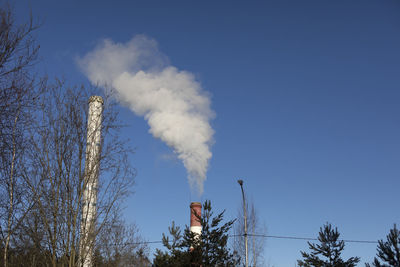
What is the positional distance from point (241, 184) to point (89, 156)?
569 inches

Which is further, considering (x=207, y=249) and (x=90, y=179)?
(x=207, y=249)

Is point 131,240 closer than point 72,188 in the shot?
No

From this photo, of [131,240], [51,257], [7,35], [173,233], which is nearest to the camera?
[7,35]

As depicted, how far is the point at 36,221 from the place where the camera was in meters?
8.34

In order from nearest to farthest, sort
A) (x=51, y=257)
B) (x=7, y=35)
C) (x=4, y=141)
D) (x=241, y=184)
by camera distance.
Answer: (x=7, y=35) < (x=4, y=141) < (x=51, y=257) < (x=241, y=184)

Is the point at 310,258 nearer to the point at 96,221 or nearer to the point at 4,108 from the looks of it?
the point at 96,221

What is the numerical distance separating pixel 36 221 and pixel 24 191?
80cm

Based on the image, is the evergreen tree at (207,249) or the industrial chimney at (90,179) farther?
the evergreen tree at (207,249)

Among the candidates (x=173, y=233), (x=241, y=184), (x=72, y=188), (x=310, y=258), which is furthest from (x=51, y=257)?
(x=310, y=258)

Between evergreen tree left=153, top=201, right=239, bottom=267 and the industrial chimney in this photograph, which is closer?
the industrial chimney

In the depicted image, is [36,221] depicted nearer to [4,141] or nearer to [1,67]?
[4,141]

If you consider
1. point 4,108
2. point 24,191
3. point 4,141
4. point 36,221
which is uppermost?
point 4,108

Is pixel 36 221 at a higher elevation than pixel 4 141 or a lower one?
lower

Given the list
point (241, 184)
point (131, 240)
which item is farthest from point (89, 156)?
point (131, 240)
